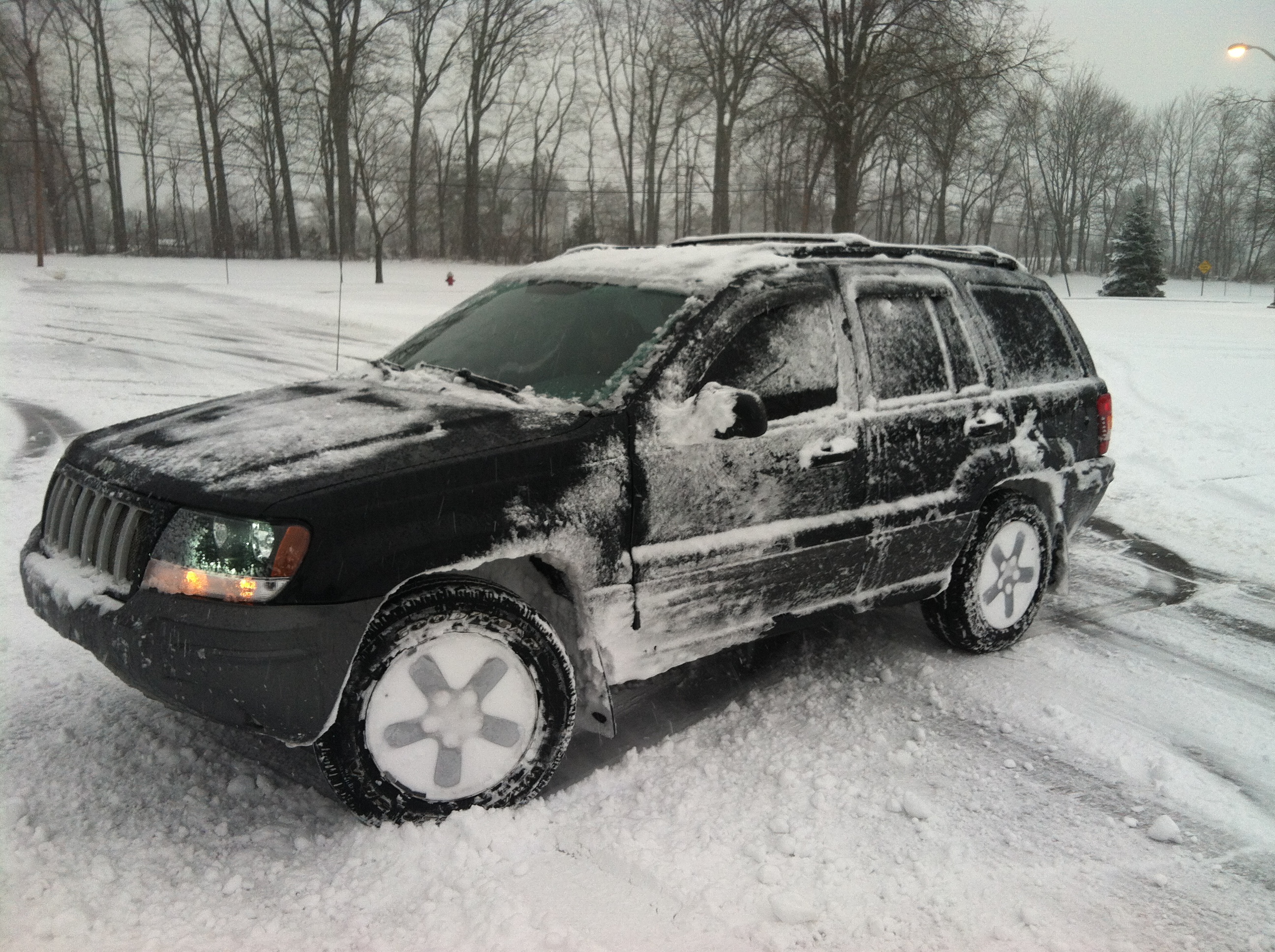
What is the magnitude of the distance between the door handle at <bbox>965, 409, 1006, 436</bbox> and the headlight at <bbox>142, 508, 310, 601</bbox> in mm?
2859

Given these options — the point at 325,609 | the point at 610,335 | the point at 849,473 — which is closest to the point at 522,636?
the point at 325,609

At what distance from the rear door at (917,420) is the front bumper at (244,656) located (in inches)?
83.6

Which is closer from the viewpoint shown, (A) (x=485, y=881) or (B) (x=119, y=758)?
(A) (x=485, y=881)

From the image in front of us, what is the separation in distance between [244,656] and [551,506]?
3.19ft

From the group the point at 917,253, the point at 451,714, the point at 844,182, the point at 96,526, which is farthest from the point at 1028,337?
the point at 844,182

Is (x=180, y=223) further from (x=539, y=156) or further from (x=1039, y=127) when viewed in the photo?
(x=1039, y=127)

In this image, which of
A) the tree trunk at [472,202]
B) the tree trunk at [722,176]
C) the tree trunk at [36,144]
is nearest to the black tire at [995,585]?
the tree trunk at [722,176]

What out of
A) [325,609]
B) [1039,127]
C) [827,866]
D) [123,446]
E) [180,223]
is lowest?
[827,866]

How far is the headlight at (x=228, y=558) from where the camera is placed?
259 centimetres

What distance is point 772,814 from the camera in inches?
122

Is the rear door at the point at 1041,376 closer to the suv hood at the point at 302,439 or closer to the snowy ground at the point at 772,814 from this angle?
the snowy ground at the point at 772,814

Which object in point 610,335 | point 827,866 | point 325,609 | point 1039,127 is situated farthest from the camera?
point 1039,127

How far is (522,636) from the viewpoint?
2.95m

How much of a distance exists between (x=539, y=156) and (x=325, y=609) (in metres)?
59.0
